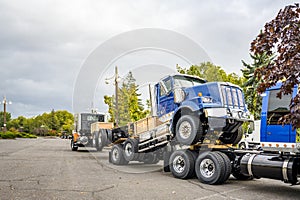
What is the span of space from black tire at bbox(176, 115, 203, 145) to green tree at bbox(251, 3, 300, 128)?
13.5ft

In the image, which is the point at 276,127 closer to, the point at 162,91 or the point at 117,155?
the point at 162,91

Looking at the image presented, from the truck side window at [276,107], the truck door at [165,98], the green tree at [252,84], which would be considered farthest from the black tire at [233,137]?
the green tree at [252,84]

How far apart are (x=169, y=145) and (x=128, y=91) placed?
19396mm

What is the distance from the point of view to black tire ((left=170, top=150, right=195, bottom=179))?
387 inches

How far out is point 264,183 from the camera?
31.8ft

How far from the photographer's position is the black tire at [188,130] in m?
9.81

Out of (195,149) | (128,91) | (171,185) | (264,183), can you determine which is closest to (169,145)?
(195,149)

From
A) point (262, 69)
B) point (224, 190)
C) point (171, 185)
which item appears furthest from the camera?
point (171, 185)

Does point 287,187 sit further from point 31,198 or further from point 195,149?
point 31,198

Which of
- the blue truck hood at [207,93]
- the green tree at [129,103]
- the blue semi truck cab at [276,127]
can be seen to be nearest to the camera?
the blue semi truck cab at [276,127]

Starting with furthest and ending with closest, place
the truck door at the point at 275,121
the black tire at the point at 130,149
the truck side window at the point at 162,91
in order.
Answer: the black tire at the point at 130,149 → the truck side window at the point at 162,91 → the truck door at the point at 275,121

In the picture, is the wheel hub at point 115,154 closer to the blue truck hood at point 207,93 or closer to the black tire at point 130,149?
the black tire at point 130,149

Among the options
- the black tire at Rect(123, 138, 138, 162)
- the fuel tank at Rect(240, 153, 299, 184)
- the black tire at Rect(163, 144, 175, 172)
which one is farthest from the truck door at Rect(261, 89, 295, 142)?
the black tire at Rect(123, 138, 138, 162)

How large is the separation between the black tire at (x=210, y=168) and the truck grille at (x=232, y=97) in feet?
5.90
